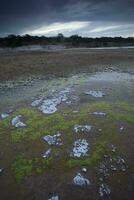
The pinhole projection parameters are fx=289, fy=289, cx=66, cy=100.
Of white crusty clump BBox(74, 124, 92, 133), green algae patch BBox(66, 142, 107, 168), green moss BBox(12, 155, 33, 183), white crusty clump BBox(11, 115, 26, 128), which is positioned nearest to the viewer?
green moss BBox(12, 155, 33, 183)

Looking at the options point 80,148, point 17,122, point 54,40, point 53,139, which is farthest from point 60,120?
point 54,40

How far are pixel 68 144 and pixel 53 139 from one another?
56 centimetres

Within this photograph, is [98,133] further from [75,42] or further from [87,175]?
[75,42]

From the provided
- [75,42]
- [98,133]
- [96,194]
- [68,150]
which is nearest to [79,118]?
[98,133]

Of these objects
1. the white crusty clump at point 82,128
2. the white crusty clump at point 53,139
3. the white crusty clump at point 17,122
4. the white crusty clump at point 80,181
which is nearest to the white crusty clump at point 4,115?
the white crusty clump at point 17,122

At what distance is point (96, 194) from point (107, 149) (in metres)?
1.79

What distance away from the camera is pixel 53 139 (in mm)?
9125

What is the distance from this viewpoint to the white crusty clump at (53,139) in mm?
8927

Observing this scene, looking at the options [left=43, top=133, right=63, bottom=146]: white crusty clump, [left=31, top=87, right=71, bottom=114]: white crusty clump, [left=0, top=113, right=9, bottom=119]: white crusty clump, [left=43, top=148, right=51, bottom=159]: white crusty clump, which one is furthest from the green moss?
[left=31, top=87, right=71, bottom=114]: white crusty clump

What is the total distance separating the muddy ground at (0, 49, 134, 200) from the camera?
723 cm

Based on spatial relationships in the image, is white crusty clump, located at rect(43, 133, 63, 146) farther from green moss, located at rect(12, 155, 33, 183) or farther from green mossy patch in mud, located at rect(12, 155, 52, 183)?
green moss, located at rect(12, 155, 33, 183)

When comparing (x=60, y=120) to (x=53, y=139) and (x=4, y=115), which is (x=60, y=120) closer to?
(x=53, y=139)

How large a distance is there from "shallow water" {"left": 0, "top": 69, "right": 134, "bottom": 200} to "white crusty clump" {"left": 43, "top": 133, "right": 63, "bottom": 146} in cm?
13

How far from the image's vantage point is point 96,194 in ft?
23.0
